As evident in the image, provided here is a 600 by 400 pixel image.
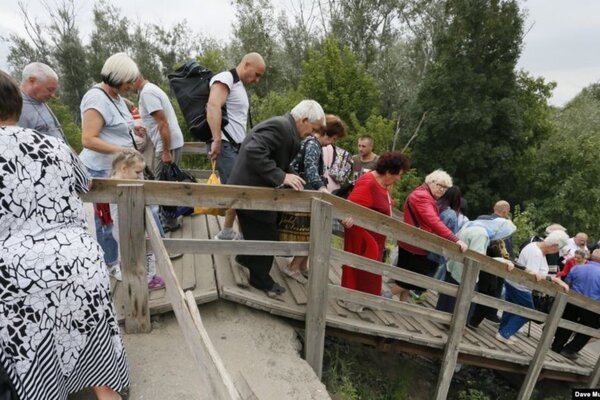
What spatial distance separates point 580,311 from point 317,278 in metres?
4.04

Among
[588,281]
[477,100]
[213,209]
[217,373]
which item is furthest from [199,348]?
[477,100]

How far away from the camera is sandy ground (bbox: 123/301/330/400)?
2246 millimetres

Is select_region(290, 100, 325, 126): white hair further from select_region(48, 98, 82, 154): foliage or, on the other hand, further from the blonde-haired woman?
select_region(48, 98, 82, 154): foliage

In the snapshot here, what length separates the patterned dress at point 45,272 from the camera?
154 centimetres

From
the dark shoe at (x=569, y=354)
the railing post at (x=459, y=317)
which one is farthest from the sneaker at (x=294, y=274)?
the dark shoe at (x=569, y=354)

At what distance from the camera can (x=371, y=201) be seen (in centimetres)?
352

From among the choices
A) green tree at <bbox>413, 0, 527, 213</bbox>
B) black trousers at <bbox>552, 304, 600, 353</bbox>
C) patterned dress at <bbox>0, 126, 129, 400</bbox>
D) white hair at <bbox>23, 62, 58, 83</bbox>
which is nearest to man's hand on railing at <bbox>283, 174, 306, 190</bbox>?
patterned dress at <bbox>0, 126, 129, 400</bbox>

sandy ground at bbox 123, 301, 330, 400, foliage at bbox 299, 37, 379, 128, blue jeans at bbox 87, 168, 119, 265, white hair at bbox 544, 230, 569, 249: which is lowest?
sandy ground at bbox 123, 301, 330, 400

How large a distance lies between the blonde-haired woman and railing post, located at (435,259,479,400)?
1.04 ft

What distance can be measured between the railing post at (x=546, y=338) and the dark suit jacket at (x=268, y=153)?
134 inches

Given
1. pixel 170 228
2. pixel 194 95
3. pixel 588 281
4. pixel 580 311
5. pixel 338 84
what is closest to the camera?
pixel 194 95

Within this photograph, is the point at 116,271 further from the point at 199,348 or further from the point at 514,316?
the point at 514,316

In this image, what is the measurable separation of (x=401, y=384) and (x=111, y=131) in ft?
12.3

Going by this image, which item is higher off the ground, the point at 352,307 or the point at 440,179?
the point at 440,179
